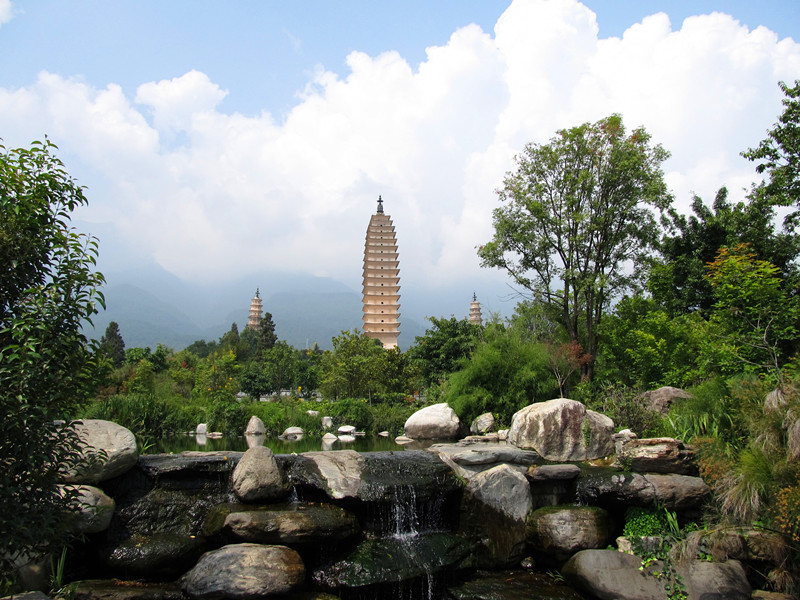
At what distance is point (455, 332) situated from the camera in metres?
27.5

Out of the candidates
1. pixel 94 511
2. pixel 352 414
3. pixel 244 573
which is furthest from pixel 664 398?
pixel 352 414

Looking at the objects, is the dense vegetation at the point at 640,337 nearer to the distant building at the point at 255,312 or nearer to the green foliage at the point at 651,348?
the green foliage at the point at 651,348

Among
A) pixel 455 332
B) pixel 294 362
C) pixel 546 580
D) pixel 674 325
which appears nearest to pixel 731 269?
pixel 674 325

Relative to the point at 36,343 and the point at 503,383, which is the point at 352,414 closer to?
the point at 503,383

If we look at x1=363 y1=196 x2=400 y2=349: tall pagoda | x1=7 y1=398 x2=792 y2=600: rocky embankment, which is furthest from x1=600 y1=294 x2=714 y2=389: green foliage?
x1=363 y1=196 x2=400 y2=349: tall pagoda

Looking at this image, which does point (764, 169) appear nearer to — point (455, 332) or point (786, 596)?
point (786, 596)

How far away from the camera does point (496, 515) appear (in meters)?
7.89

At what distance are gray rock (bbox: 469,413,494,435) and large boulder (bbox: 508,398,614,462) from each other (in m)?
4.74

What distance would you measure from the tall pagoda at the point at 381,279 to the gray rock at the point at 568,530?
4692cm

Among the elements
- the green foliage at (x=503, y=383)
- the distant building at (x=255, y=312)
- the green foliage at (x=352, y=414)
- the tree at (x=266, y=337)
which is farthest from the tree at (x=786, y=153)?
the distant building at (x=255, y=312)

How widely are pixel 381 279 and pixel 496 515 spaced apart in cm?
4780

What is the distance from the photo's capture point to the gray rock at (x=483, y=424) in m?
14.9

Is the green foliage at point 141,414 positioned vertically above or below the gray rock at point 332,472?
above

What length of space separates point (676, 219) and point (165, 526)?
2018 centimetres
